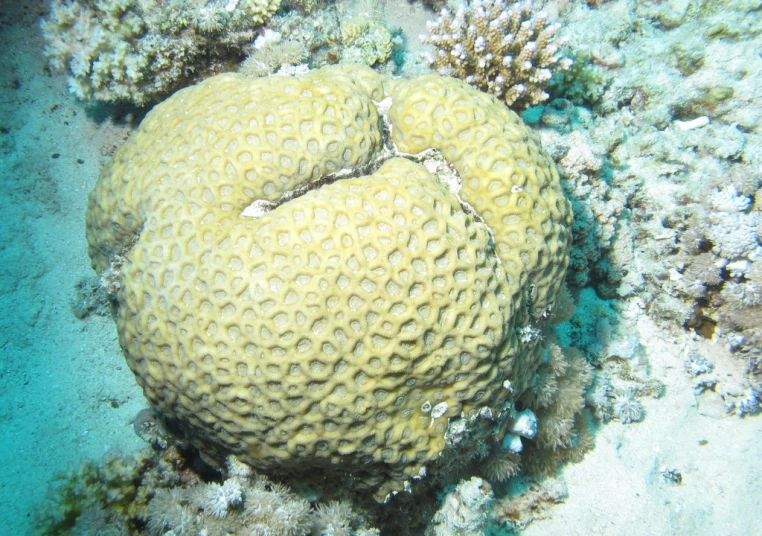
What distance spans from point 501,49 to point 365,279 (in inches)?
119

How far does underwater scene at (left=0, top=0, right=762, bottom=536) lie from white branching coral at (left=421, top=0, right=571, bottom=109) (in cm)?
3

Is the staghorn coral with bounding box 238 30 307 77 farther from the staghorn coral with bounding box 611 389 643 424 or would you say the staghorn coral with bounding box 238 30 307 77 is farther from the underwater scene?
the staghorn coral with bounding box 611 389 643 424

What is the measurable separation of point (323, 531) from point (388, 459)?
748mm

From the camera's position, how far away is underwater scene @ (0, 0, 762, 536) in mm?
2629

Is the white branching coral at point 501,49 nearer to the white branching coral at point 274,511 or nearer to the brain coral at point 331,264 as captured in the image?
the brain coral at point 331,264

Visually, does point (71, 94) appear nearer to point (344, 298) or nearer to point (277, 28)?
point (277, 28)

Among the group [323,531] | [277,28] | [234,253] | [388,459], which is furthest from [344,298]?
[277,28]

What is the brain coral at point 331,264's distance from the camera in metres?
2.56

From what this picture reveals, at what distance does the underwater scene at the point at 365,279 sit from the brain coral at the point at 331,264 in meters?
0.02

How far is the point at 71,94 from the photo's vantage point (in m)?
4.48

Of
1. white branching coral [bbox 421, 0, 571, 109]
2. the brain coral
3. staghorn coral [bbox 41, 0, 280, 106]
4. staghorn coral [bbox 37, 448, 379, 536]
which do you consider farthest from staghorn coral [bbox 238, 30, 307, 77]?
staghorn coral [bbox 37, 448, 379, 536]

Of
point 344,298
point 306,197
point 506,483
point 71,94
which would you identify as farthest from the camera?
point 71,94

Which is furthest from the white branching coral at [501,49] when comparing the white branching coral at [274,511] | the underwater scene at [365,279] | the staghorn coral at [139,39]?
the white branching coral at [274,511]

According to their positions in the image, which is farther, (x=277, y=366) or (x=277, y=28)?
(x=277, y=28)
